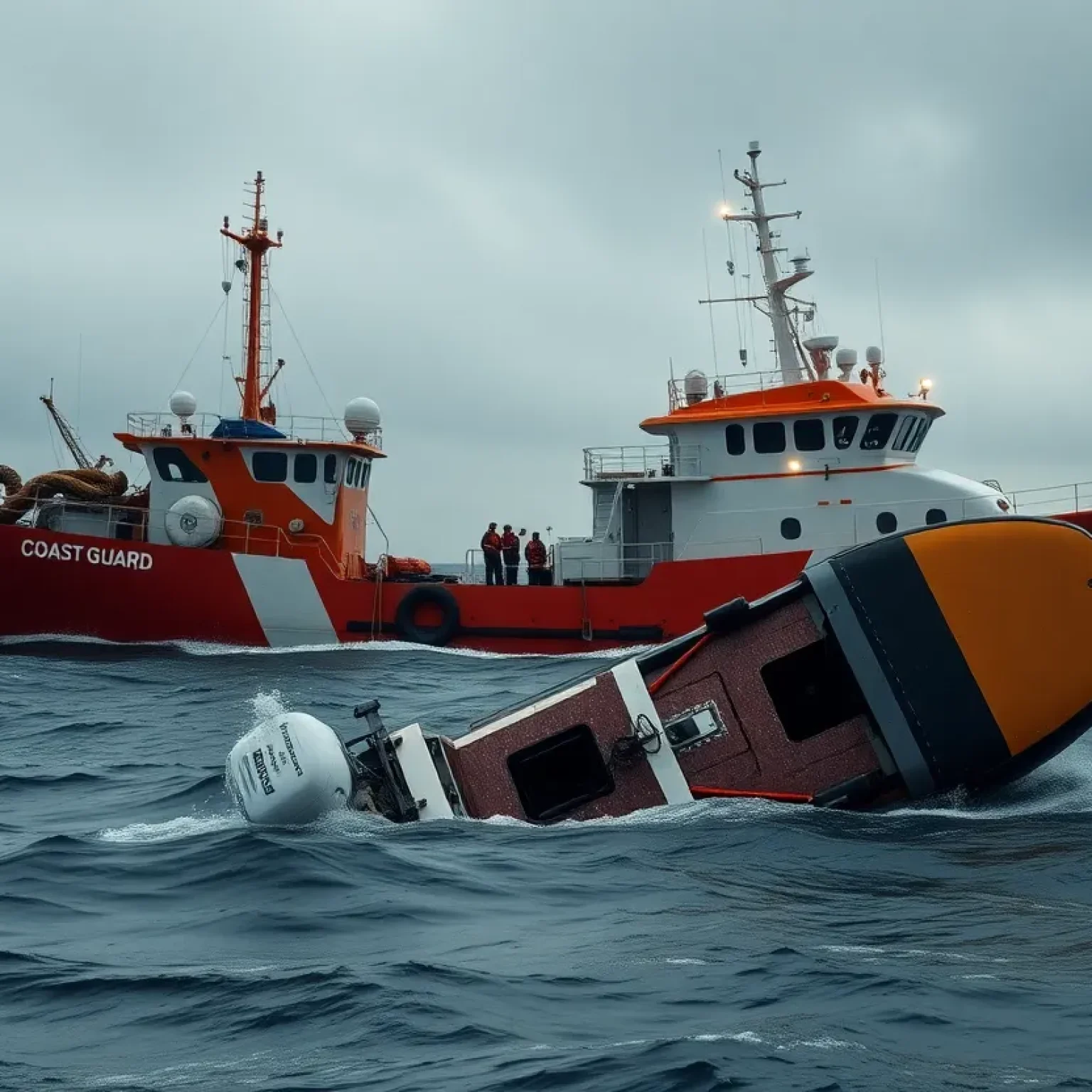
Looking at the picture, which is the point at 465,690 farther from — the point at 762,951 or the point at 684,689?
the point at 762,951

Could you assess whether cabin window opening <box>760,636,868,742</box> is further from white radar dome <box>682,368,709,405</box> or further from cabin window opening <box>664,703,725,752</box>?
white radar dome <box>682,368,709,405</box>

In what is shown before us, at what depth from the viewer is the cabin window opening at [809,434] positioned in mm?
25000

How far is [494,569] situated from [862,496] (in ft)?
22.3

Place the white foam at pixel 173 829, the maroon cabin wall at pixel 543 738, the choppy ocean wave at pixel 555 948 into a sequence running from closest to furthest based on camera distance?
1. the choppy ocean wave at pixel 555 948
2. the white foam at pixel 173 829
3. the maroon cabin wall at pixel 543 738

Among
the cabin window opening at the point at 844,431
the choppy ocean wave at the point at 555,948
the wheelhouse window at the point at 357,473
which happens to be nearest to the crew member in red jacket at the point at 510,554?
the wheelhouse window at the point at 357,473

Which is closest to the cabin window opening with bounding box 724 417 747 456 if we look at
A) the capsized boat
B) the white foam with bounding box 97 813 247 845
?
the capsized boat

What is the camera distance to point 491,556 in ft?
88.1

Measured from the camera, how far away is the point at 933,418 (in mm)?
26328

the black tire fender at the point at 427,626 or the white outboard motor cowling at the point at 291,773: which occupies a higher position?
the black tire fender at the point at 427,626

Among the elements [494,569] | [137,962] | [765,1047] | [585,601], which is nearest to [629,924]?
[765,1047]

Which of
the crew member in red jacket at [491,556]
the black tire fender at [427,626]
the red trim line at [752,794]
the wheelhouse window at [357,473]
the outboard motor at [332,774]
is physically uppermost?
the wheelhouse window at [357,473]

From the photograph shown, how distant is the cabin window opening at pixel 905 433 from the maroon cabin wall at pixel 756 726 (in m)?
15.3

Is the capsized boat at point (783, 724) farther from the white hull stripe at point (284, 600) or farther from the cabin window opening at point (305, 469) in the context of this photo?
the cabin window opening at point (305, 469)

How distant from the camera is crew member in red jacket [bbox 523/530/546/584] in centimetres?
2633
